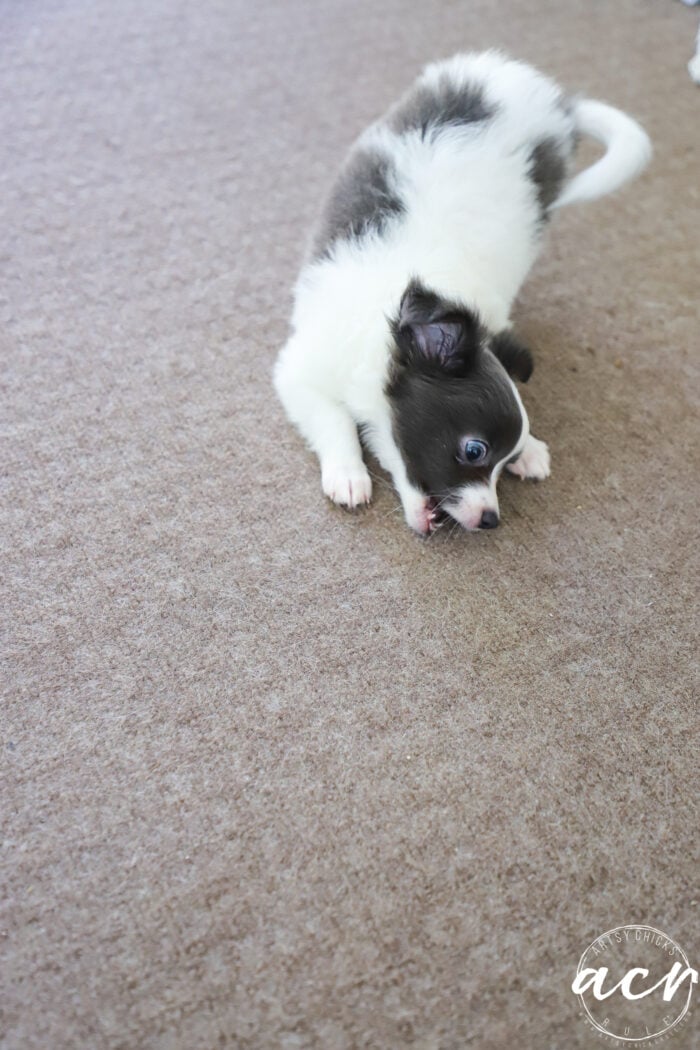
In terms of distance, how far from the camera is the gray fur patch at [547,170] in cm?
188

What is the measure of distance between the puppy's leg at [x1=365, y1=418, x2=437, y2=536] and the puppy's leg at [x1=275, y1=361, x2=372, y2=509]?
2.0 inches

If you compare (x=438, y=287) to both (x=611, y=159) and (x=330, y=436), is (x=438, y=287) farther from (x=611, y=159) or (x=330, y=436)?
(x=611, y=159)

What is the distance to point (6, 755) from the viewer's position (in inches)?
52.3

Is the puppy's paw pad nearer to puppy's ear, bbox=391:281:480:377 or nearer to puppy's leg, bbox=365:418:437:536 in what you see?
puppy's leg, bbox=365:418:437:536

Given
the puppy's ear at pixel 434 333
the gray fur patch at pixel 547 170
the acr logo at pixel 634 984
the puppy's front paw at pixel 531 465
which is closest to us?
the acr logo at pixel 634 984

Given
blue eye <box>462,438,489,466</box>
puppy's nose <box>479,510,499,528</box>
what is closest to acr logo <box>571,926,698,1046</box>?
puppy's nose <box>479,510,499,528</box>

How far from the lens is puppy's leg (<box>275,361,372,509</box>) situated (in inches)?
65.5

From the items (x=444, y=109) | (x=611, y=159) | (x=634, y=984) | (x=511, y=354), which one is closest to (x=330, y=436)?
(x=511, y=354)

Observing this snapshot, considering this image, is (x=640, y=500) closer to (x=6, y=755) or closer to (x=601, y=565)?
(x=601, y=565)

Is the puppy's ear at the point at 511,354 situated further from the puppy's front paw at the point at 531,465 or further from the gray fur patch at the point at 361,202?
the gray fur patch at the point at 361,202

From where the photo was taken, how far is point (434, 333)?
1504mm

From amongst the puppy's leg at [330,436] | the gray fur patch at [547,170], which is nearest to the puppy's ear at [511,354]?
the puppy's leg at [330,436]

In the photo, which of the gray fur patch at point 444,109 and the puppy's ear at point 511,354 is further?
the gray fur patch at point 444,109

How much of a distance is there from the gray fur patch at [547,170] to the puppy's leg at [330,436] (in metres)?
0.73
